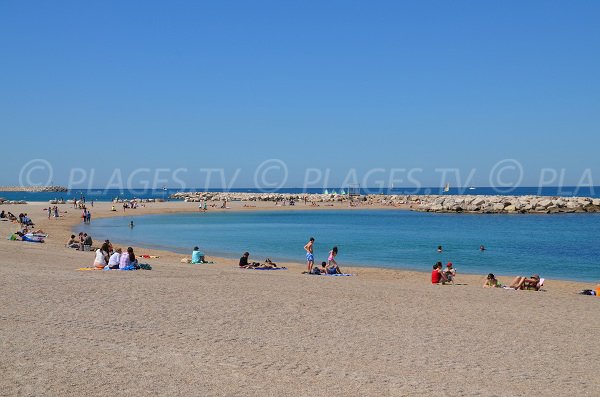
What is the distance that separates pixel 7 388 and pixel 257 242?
2854cm

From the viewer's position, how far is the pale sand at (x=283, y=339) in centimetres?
714

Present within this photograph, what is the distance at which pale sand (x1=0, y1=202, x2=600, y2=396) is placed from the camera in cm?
714

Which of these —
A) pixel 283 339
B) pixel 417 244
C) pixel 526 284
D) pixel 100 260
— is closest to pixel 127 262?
pixel 100 260

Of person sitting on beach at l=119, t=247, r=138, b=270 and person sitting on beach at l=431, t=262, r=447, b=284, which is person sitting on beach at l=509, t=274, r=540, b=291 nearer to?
person sitting on beach at l=431, t=262, r=447, b=284

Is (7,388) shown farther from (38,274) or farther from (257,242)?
(257,242)

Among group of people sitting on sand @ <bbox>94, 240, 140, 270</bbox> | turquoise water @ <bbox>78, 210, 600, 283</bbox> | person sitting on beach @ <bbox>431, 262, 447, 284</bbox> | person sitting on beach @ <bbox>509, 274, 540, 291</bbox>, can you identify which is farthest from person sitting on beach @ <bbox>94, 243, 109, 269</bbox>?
person sitting on beach @ <bbox>509, 274, 540, 291</bbox>

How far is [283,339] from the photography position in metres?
9.43

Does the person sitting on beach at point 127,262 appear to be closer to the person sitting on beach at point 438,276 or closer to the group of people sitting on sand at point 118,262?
the group of people sitting on sand at point 118,262

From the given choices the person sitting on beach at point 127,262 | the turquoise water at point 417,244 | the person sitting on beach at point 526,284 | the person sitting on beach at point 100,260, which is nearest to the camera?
the person sitting on beach at point 526,284

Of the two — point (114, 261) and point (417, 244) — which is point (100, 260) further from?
point (417, 244)

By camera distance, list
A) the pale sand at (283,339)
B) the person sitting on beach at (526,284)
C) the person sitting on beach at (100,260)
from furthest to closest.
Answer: the person sitting on beach at (100,260) < the person sitting on beach at (526,284) < the pale sand at (283,339)

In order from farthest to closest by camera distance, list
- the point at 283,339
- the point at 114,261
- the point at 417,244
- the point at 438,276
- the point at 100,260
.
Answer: the point at 417,244 < the point at 100,260 < the point at 114,261 < the point at 438,276 < the point at 283,339

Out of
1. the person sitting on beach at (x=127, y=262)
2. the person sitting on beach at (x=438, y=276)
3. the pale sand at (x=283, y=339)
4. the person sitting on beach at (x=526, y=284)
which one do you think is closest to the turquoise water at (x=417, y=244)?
the person sitting on beach at (x=438, y=276)

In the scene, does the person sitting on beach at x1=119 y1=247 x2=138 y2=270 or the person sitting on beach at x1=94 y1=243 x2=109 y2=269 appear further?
the person sitting on beach at x1=94 y1=243 x2=109 y2=269
